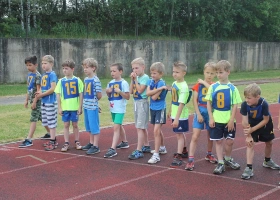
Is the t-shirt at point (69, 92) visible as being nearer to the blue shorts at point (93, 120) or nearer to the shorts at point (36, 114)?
the blue shorts at point (93, 120)

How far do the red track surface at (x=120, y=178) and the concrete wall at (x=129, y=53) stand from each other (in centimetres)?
1392

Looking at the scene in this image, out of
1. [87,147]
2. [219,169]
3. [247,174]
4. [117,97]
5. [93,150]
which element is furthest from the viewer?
[87,147]

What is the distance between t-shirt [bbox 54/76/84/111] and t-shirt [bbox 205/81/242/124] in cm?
254

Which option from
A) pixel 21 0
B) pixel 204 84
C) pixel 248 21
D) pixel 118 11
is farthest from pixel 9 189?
pixel 248 21

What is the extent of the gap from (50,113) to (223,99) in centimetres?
342

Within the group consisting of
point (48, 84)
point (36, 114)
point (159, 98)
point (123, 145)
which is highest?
point (48, 84)

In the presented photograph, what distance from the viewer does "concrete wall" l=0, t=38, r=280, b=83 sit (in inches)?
795

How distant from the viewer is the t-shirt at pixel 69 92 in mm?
7020

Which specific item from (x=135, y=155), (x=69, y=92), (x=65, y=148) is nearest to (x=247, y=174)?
(x=135, y=155)

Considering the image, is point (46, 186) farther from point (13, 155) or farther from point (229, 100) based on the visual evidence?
point (229, 100)

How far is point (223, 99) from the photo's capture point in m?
5.59

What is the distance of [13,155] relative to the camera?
22.4 ft

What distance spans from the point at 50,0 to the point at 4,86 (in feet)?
28.3

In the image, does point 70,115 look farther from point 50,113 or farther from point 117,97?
point 117,97
